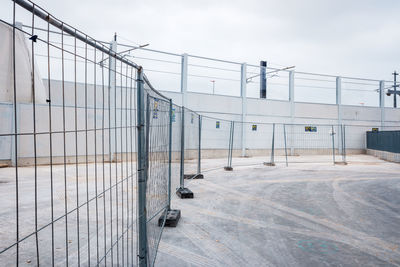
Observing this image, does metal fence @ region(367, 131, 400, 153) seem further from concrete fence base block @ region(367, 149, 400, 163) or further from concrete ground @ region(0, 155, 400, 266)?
concrete ground @ region(0, 155, 400, 266)

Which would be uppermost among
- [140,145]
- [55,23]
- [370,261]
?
[55,23]

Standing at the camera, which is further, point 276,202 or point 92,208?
point 276,202

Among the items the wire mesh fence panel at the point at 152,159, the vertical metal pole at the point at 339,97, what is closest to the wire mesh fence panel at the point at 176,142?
the wire mesh fence panel at the point at 152,159

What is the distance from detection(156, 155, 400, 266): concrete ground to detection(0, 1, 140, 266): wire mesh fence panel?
1000mm

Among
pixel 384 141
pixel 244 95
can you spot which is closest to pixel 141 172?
pixel 244 95

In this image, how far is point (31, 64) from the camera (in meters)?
1.56

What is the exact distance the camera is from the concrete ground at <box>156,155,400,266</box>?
3.80m

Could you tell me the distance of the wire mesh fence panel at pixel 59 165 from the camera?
1.45 m

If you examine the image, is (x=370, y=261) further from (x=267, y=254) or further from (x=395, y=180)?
(x=395, y=180)

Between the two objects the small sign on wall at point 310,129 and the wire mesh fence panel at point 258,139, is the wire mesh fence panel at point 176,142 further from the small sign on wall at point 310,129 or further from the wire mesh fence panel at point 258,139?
the small sign on wall at point 310,129

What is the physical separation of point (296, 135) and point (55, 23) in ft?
68.4

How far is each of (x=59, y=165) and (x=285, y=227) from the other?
11381 mm

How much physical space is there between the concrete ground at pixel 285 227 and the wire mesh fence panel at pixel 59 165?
1.00 m

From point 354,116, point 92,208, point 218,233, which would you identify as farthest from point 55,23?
point 354,116
